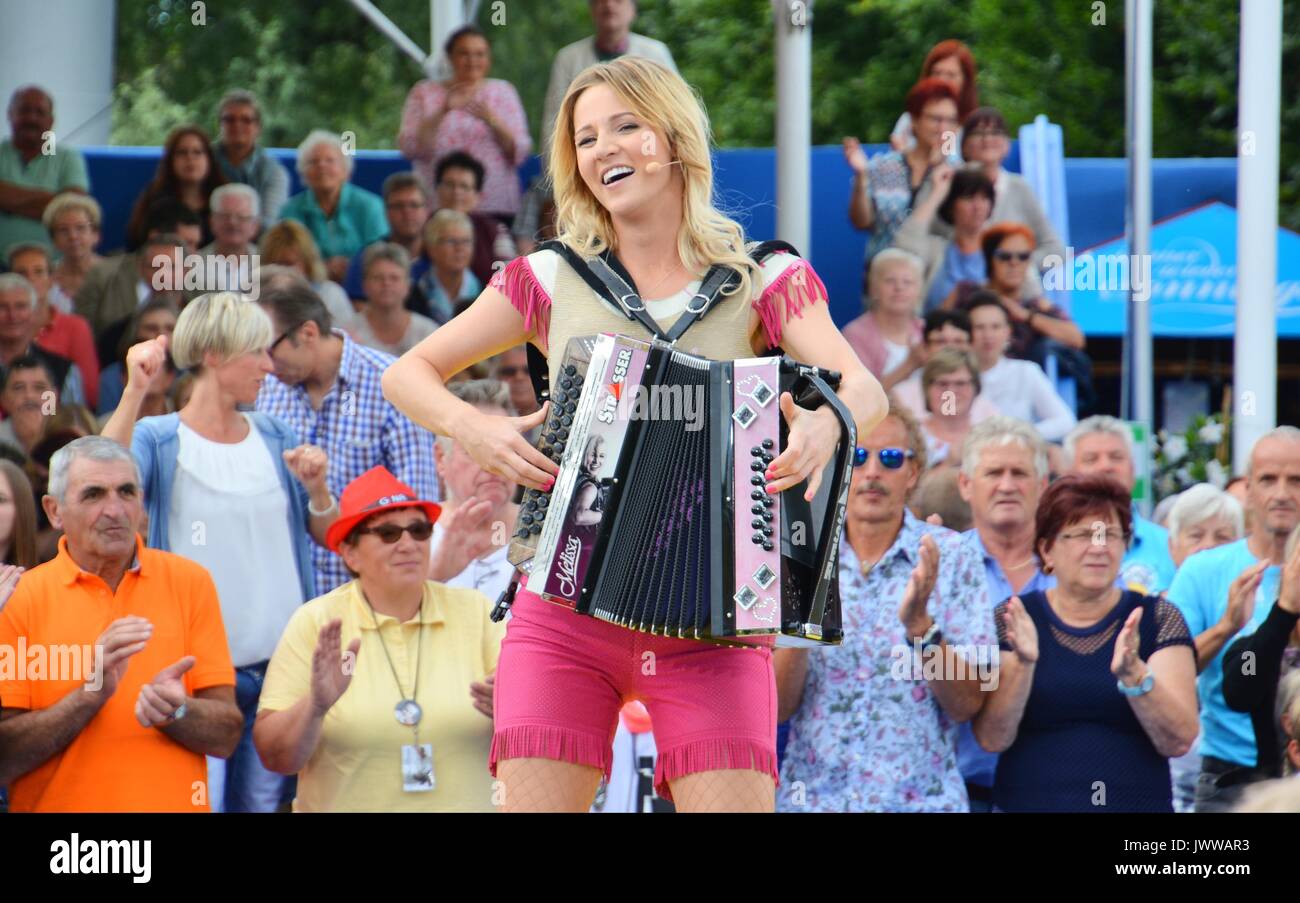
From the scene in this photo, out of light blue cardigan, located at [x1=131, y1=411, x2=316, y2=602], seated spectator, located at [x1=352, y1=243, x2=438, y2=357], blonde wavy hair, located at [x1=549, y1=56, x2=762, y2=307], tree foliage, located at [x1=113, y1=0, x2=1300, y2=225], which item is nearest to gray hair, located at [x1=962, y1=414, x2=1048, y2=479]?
light blue cardigan, located at [x1=131, y1=411, x2=316, y2=602]

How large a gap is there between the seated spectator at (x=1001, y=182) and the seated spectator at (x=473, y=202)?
7.36ft

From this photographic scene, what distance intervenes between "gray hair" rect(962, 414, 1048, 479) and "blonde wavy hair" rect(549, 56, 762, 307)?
2683 mm

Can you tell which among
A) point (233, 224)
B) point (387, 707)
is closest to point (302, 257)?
point (233, 224)

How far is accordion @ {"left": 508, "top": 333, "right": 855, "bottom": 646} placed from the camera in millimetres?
3338

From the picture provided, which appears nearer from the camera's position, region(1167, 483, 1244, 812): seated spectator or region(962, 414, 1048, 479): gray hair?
region(962, 414, 1048, 479): gray hair

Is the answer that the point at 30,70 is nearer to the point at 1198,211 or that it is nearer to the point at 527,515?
the point at 527,515

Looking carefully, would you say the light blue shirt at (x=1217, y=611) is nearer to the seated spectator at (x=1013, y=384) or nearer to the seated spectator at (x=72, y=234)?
the seated spectator at (x=1013, y=384)

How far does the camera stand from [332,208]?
8.08 m

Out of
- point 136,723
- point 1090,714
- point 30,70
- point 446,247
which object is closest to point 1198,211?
point 446,247

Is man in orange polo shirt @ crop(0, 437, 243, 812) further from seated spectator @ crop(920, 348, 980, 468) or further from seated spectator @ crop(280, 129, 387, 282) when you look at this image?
seated spectator @ crop(920, 348, 980, 468)

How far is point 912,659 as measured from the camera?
17.9ft

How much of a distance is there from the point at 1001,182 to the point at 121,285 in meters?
4.06

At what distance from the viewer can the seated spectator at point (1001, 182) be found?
26.8 feet

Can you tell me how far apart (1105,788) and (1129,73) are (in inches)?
168
